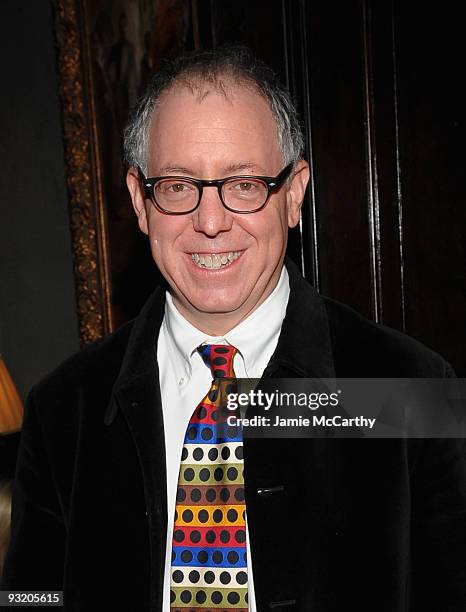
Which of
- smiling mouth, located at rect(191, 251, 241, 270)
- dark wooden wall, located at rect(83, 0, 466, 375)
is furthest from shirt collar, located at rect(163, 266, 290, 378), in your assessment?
dark wooden wall, located at rect(83, 0, 466, 375)

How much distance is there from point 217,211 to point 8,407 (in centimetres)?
133

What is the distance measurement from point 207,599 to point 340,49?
1503 mm

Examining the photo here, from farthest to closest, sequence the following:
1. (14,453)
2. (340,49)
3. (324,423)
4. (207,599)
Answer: (14,453)
(340,49)
(324,423)
(207,599)

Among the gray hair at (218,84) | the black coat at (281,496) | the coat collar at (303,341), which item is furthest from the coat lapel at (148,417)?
the gray hair at (218,84)

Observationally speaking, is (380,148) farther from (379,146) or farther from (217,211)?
(217,211)

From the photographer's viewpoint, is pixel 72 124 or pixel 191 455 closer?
pixel 191 455

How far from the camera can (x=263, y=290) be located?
134cm

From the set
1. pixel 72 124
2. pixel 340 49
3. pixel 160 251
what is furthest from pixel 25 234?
pixel 160 251

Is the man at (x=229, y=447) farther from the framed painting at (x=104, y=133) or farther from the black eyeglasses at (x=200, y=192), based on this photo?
the framed painting at (x=104, y=133)

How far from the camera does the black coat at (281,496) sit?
1.25m

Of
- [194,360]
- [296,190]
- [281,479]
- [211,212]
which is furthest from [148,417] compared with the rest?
[296,190]

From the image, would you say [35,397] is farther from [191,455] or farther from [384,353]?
[384,353]

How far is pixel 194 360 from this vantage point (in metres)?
1.37

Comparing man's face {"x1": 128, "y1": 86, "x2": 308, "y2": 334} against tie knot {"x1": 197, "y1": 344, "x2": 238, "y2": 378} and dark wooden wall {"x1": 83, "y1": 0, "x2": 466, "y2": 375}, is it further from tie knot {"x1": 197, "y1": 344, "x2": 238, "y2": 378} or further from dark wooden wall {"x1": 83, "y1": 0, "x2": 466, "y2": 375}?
dark wooden wall {"x1": 83, "y1": 0, "x2": 466, "y2": 375}
